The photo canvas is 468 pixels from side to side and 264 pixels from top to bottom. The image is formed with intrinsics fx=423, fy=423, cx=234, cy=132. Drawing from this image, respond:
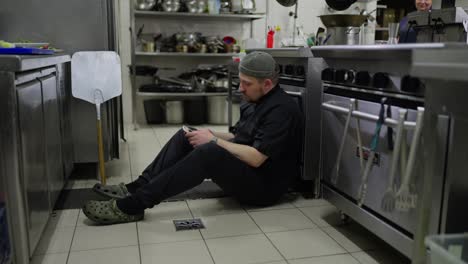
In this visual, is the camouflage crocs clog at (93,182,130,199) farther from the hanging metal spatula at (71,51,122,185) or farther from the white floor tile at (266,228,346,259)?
the white floor tile at (266,228,346,259)

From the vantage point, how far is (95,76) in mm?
2645

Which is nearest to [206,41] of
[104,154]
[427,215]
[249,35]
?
[249,35]

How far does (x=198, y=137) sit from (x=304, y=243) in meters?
0.82

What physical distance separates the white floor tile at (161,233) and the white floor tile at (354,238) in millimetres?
685

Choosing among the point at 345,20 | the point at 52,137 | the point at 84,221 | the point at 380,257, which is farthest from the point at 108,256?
the point at 345,20

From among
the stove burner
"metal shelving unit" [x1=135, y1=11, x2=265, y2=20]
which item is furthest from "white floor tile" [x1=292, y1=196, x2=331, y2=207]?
"metal shelving unit" [x1=135, y1=11, x2=265, y2=20]

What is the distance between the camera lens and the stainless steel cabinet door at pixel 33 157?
A: 1.58 m

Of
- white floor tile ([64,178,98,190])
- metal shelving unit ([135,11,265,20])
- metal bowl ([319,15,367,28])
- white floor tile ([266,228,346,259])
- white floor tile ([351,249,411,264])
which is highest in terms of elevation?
metal shelving unit ([135,11,265,20])

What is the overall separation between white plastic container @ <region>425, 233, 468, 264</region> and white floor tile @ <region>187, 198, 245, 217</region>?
136cm

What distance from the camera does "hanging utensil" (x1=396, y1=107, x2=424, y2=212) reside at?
143 cm

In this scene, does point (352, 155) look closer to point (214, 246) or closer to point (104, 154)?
point (214, 246)

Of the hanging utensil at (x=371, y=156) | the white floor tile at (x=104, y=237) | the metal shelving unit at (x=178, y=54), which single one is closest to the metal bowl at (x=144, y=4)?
the metal shelving unit at (x=178, y=54)

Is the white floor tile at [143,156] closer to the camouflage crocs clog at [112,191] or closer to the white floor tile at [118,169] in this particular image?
the white floor tile at [118,169]

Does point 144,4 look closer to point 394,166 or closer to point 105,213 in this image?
point 105,213
